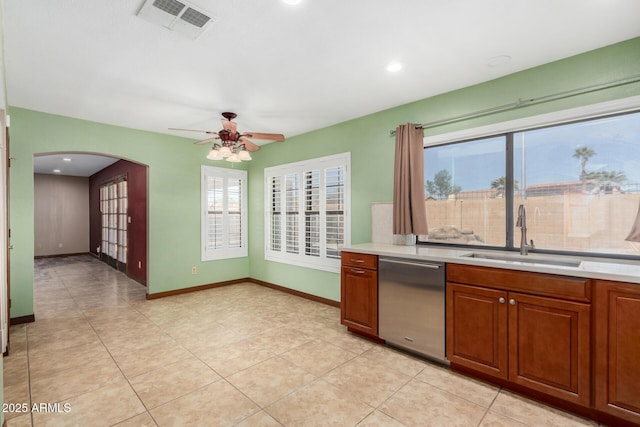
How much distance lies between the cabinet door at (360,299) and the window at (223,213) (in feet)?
10.0

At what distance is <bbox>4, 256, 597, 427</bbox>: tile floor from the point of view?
2.06 m

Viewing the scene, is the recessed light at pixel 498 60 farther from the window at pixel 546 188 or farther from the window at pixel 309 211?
the window at pixel 309 211

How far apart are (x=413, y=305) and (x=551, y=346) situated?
1061mm

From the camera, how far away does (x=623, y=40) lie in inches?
93.7

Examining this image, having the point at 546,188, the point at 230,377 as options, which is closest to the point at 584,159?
the point at 546,188

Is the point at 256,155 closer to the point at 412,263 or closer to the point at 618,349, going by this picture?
the point at 412,263

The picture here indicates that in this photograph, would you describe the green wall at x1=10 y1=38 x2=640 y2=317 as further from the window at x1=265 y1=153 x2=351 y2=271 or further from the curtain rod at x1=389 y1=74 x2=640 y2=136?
the window at x1=265 y1=153 x2=351 y2=271

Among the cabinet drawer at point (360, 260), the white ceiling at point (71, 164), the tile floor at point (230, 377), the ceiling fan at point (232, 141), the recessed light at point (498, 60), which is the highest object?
the recessed light at point (498, 60)

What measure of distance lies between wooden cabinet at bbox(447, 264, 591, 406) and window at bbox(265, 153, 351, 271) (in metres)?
2.05

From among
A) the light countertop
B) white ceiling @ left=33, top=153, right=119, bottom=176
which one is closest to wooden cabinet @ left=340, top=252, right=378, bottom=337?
the light countertop

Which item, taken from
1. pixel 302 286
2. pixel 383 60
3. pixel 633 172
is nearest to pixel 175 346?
pixel 302 286

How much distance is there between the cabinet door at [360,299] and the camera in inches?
127

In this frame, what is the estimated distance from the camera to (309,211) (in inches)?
194

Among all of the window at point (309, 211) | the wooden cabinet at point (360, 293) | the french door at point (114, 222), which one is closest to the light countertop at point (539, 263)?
the wooden cabinet at point (360, 293)
